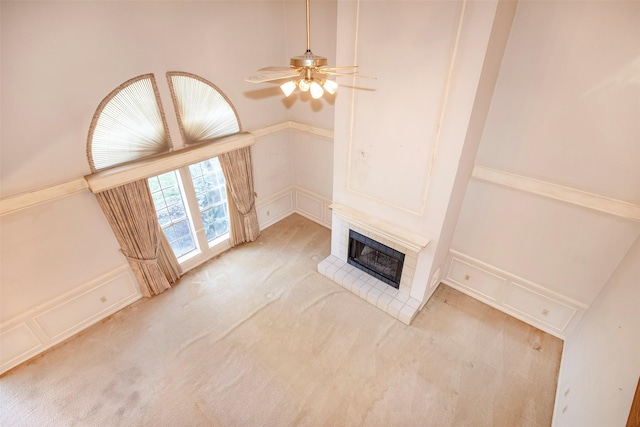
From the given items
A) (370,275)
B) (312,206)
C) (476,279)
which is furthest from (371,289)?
Answer: (312,206)

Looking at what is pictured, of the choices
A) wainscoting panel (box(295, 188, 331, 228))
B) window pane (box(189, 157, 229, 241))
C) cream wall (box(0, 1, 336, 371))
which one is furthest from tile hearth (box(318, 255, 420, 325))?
cream wall (box(0, 1, 336, 371))

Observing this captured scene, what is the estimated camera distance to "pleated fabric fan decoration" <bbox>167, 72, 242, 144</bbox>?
4402 mm

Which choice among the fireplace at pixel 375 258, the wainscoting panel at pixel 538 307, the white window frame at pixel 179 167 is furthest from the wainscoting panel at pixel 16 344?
the wainscoting panel at pixel 538 307

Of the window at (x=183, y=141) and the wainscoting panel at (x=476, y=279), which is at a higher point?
the window at (x=183, y=141)

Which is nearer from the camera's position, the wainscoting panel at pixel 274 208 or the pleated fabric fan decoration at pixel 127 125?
the pleated fabric fan decoration at pixel 127 125

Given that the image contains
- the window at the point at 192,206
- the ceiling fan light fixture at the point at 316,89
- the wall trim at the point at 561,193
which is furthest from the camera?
the window at the point at 192,206

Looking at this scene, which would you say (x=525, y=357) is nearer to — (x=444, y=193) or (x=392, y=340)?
(x=392, y=340)

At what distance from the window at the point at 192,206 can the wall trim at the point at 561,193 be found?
4.14m

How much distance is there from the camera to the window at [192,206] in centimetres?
489

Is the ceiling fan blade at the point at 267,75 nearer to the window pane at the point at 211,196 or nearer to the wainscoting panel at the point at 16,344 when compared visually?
the window pane at the point at 211,196

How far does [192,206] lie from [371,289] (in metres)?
3.21

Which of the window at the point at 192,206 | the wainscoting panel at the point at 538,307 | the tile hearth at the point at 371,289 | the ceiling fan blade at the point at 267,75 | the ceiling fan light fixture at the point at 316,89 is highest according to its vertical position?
the ceiling fan blade at the point at 267,75

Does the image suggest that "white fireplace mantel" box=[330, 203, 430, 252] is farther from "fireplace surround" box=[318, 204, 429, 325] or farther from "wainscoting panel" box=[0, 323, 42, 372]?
"wainscoting panel" box=[0, 323, 42, 372]

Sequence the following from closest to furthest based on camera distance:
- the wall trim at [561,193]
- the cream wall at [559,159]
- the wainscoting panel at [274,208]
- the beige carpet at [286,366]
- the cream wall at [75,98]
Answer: the cream wall at [559,159], the cream wall at [75,98], the wall trim at [561,193], the beige carpet at [286,366], the wainscoting panel at [274,208]
